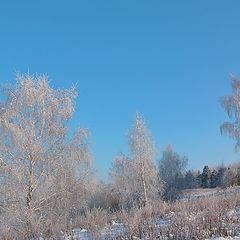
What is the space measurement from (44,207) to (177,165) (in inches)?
2284

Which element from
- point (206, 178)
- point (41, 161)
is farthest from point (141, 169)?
point (206, 178)

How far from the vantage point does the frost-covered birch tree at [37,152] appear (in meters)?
19.9

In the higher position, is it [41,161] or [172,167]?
[172,167]

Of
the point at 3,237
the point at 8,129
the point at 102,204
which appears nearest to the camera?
the point at 3,237

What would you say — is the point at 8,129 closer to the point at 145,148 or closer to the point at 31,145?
the point at 31,145

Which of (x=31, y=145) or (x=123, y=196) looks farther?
(x=123, y=196)

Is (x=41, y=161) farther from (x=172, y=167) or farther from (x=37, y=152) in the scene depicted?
(x=172, y=167)

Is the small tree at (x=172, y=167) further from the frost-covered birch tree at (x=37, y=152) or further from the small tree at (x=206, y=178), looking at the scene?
the frost-covered birch tree at (x=37, y=152)

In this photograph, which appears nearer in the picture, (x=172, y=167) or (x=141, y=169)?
(x=141, y=169)

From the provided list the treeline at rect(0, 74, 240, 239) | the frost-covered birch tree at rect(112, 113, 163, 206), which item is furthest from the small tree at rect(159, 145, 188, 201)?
the treeline at rect(0, 74, 240, 239)

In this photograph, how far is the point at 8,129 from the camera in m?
20.2

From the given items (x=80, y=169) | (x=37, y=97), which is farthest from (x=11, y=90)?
(x=80, y=169)

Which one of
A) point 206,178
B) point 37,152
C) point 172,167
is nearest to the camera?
point 37,152

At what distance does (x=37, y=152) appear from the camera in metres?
20.6
